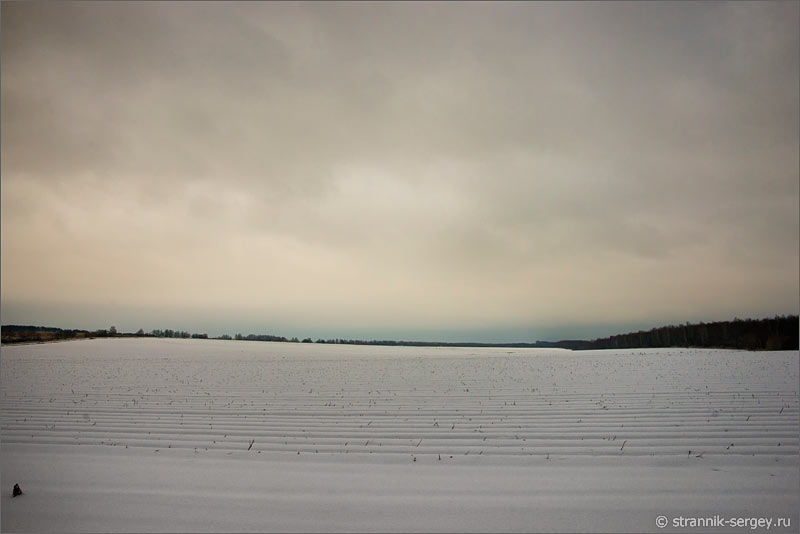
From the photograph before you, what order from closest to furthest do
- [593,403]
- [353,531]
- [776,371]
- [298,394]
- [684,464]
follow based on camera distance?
1. [353,531]
2. [684,464]
3. [593,403]
4. [298,394]
5. [776,371]

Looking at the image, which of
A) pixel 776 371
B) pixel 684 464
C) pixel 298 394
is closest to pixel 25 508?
pixel 684 464

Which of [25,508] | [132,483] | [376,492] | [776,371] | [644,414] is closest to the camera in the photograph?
Result: [25,508]

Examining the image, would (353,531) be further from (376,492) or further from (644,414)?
(644,414)

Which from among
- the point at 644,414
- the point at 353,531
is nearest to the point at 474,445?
the point at 353,531

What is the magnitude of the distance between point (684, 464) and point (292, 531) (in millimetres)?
3221

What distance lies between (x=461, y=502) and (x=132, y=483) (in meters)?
2.48

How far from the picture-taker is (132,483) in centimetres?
341

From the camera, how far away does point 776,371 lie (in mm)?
10875

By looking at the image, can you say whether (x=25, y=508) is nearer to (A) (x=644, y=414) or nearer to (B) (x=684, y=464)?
(B) (x=684, y=464)

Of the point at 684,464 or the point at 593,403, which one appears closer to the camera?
the point at 684,464

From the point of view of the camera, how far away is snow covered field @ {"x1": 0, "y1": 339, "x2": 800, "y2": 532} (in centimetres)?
285

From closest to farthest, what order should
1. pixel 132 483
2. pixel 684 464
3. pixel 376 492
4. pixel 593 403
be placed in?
1. pixel 376 492
2. pixel 132 483
3. pixel 684 464
4. pixel 593 403

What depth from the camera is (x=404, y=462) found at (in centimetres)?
395

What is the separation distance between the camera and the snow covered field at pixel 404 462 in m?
2.85
